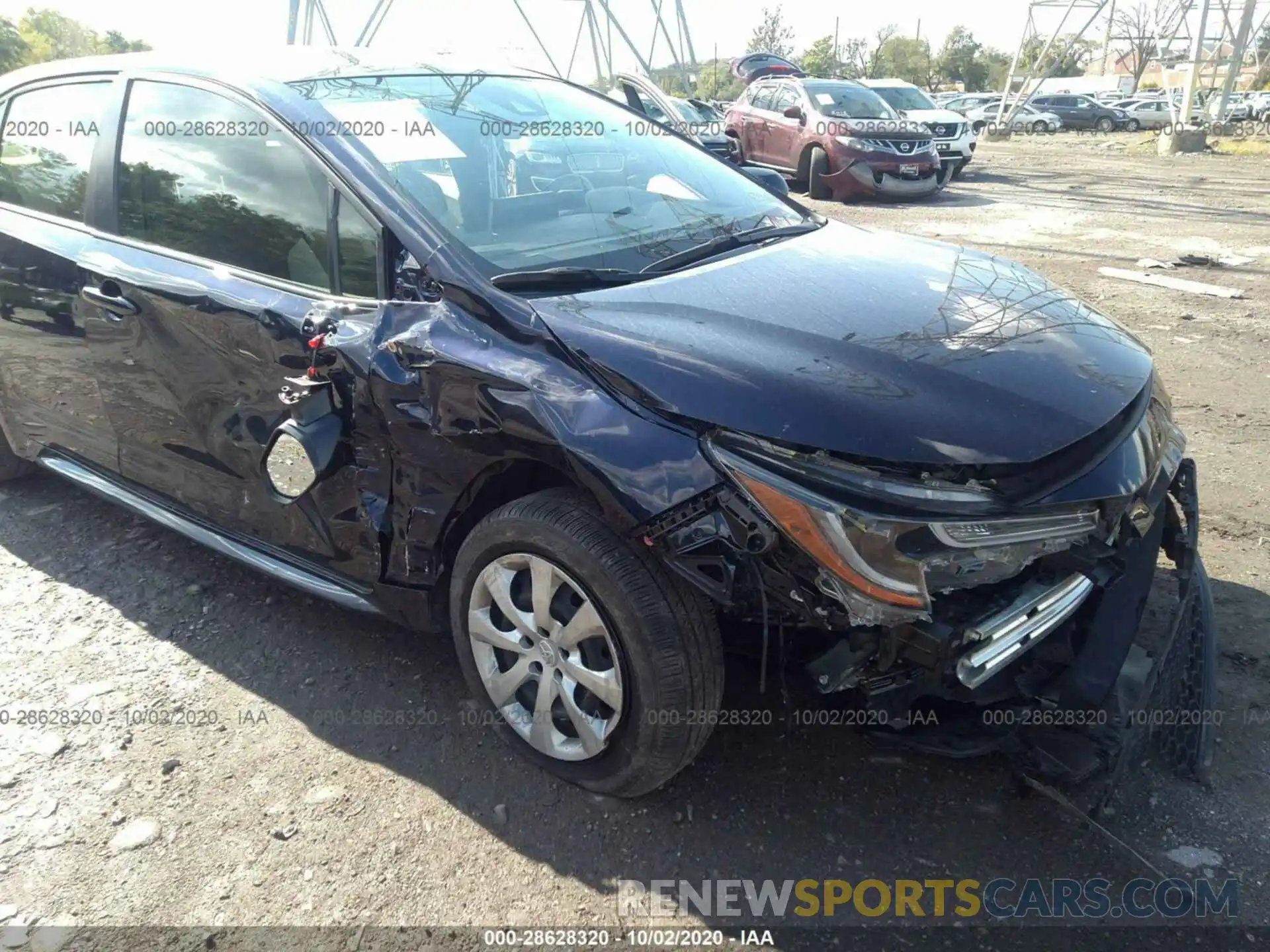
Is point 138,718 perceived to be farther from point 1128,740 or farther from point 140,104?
point 1128,740

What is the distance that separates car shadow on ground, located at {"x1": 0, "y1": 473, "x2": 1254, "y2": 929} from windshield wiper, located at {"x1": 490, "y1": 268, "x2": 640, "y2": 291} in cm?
112

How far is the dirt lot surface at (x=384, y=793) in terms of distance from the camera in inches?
88.2

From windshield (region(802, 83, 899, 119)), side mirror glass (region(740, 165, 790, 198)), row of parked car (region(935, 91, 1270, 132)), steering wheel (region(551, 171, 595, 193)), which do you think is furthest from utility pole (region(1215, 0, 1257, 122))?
steering wheel (region(551, 171, 595, 193))

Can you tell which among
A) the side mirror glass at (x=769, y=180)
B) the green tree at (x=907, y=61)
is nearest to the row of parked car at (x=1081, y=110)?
the green tree at (x=907, y=61)

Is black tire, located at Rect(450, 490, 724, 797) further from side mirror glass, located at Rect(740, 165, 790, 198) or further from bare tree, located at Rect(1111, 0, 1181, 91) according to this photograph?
bare tree, located at Rect(1111, 0, 1181, 91)

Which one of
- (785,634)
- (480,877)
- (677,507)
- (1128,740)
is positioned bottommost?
(480,877)

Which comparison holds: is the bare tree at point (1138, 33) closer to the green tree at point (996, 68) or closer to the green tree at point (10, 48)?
the green tree at point (996, 68)

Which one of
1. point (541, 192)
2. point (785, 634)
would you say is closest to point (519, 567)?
point (785, 634)

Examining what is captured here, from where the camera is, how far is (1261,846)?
2.26 meters

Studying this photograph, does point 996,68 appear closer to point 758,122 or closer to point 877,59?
point 877,59

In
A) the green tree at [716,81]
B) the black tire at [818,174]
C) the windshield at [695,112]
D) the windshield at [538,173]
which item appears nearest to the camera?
the windshield at [538,173]

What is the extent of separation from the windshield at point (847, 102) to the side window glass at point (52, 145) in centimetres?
1177

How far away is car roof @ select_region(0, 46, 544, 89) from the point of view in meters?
2.96

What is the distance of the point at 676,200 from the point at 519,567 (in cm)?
145
